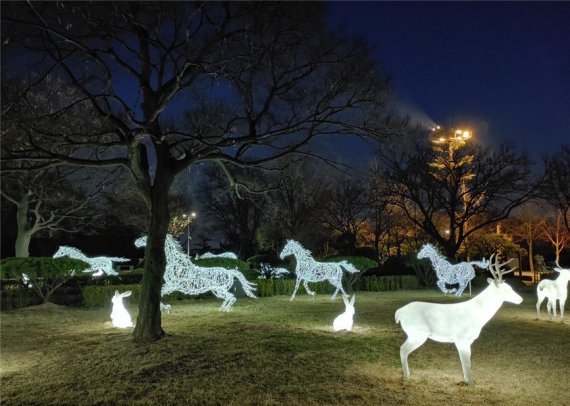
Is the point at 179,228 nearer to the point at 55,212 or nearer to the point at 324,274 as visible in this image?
the point at 55,212

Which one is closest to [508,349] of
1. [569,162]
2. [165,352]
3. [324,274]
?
[165,352]

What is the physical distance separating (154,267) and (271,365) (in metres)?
3.48

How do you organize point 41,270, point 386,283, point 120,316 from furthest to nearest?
point 386,283 < point 41,270 < point 120,316

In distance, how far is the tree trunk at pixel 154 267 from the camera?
8883 millimetres

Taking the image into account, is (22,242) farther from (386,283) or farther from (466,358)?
(466,358)

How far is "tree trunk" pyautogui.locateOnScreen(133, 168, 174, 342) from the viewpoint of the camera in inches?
350

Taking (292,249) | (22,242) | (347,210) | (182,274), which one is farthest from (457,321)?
(347,210)

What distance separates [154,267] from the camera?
30.0 feet

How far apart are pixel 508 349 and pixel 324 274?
31.0 feet

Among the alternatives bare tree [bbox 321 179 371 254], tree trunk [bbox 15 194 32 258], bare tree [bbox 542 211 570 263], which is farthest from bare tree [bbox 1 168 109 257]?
bare tree [bbox 542 211 570 263]

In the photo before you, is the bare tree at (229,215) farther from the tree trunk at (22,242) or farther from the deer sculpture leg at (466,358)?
the deer sculpture leg at (466,358)

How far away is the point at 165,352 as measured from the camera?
7.83 metres

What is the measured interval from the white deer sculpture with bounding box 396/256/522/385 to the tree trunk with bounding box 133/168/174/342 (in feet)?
Answer: 16.5

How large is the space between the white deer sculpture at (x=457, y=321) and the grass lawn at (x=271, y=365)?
0.48 m
